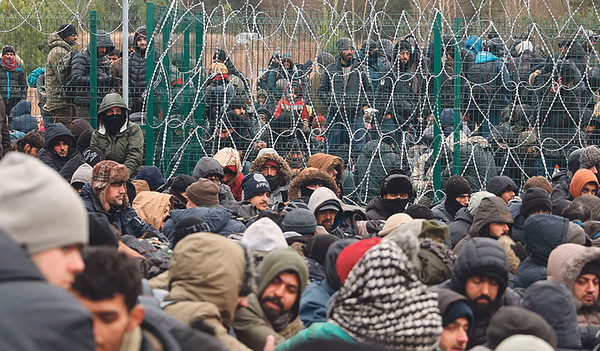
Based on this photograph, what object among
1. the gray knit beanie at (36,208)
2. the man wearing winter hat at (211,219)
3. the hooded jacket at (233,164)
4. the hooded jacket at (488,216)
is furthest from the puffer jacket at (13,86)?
the gray knit beanie at (36,208)

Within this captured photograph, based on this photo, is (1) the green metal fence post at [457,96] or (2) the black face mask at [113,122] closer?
(2) the black face mask at [113,122]

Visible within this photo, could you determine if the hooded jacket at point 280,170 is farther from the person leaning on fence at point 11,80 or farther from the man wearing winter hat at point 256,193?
the person leaning on fence at point 11,80

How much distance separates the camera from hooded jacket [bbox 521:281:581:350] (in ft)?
12.9

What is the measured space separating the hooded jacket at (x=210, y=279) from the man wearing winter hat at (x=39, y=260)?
0.94 metres

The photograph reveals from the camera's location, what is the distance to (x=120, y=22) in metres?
10.4

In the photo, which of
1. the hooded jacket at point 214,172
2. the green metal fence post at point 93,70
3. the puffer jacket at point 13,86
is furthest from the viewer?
the puffer jacket at point 13,86

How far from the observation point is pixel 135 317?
2.64 metres

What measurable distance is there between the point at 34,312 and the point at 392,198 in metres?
5.77

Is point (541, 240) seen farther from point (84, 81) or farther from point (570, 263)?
point (84, 81)

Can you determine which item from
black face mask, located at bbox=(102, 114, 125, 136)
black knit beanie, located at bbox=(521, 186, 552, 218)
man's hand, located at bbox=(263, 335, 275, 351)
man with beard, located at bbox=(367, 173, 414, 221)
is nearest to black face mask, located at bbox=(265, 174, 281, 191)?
man with beard, located at bbox=(367, 173, 414, 221)

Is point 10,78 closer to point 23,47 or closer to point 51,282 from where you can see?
point 23,47

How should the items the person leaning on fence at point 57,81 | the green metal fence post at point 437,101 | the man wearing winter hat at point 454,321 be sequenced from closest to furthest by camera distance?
1. the man wearing winter hat at point 454,321
2. the green metal fence post at point 437,101
3. the person leaning on fence at point 57,81

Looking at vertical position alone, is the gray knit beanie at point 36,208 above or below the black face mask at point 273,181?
above

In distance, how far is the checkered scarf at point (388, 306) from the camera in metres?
3.37
